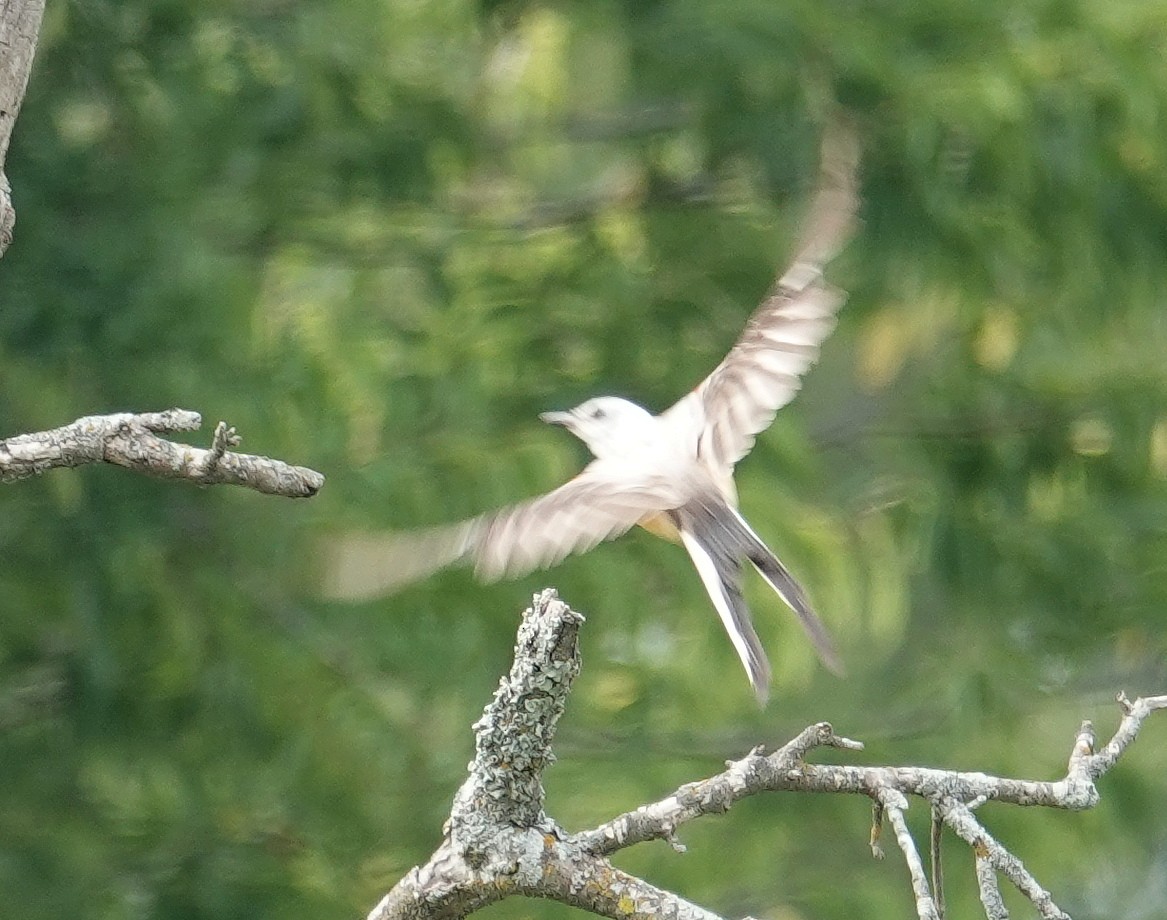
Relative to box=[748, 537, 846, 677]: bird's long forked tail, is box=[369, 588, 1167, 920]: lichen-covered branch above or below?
below

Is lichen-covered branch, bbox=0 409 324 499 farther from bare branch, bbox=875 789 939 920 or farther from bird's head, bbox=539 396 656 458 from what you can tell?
bird's head, bbox=539 396 656 458

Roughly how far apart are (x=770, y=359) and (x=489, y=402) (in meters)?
2.51

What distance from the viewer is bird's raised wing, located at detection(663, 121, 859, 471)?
2689mm

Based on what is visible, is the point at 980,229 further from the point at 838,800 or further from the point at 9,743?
the point at 9,743

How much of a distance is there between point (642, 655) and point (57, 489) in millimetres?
1763

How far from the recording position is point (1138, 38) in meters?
5.29

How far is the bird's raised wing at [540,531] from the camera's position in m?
2.28

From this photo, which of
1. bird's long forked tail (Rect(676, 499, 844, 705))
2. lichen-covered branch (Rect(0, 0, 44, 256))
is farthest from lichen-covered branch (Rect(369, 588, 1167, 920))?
lichen-covered branch (Rect(0, 0, 44, 256))

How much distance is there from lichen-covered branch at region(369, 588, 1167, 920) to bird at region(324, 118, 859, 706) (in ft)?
0.90

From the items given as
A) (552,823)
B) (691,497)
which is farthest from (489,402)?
(552,823)

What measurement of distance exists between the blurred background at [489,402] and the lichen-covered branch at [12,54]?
2606 millimetres

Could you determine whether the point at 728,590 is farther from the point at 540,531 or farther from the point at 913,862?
the point at 913,862

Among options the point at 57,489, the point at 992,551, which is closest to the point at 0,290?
the point at 57,489

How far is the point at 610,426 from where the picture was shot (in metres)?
2.73
